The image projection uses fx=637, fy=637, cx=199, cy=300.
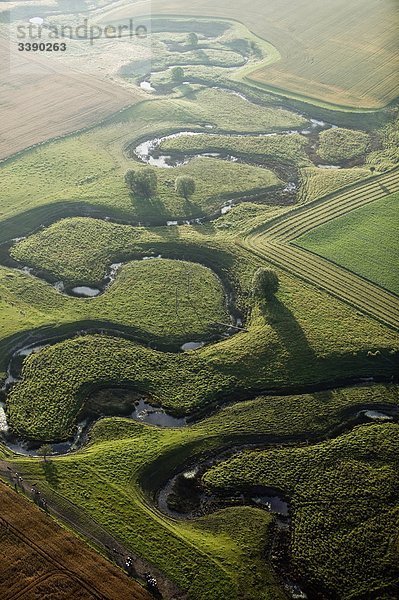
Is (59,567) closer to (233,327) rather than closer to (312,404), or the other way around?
(312,404)

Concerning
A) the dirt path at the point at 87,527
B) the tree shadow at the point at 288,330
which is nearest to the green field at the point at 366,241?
the tree shadow at the point at 288,330

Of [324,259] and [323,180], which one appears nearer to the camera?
[324,259]

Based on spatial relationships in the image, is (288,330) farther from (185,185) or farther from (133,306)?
(185,185)

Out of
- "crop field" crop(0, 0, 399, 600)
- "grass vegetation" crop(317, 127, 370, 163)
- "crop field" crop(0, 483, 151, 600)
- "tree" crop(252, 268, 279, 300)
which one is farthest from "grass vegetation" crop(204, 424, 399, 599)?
"grass vegetation" crop(317, 127, 370, 163)

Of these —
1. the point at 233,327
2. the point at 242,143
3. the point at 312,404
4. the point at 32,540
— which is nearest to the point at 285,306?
the point at 233,327

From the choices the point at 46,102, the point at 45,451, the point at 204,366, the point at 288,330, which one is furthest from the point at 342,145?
the point at 45,451

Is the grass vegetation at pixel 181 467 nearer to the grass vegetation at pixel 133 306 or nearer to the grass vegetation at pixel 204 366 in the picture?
the grass vegetation at pixel 204 366
